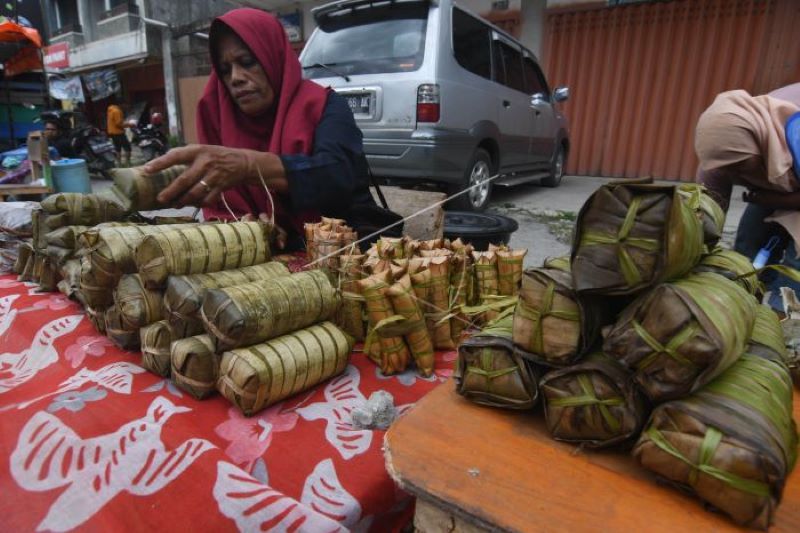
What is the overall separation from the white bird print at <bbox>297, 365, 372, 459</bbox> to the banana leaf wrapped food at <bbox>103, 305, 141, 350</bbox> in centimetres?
59

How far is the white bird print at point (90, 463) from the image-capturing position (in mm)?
887

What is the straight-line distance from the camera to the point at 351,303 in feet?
4.84

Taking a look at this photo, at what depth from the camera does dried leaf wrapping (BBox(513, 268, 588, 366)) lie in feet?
2.78

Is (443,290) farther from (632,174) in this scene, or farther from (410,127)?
(632,174)

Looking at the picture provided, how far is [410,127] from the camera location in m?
4.17

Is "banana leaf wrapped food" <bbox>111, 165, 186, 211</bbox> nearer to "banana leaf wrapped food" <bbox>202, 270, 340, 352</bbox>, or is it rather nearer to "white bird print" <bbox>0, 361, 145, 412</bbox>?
"white bird print" <bbox>0, 361, 145, 412</bbox>

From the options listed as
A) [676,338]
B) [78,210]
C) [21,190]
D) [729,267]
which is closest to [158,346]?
[78,210]

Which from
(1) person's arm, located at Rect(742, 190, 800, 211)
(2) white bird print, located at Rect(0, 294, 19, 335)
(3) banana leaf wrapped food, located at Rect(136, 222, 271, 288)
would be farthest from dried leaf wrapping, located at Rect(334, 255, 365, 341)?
(1) person's arm, located at Rect(742, 190, 800, 211)

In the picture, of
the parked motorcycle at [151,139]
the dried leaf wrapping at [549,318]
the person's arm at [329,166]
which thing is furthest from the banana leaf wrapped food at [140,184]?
the parked motorcycle at [151,139]

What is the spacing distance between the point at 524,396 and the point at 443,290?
0.58 metres

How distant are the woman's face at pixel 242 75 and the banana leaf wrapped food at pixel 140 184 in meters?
0.48

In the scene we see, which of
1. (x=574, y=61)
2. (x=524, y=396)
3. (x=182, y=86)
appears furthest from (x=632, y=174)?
(x=182, y=86)

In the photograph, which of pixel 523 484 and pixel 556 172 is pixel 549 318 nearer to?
pixel 523 484

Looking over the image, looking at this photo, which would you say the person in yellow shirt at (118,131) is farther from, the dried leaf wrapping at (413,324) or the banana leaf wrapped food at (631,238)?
the banana leaf wrapped food at (631,238)
